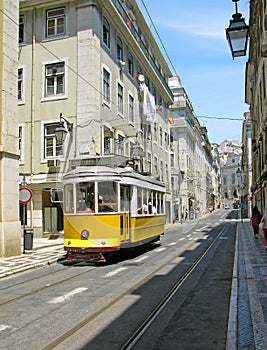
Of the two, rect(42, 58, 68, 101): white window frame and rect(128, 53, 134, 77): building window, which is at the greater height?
rect(128, 53, 134, 77): building window

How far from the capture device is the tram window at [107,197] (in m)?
12.9

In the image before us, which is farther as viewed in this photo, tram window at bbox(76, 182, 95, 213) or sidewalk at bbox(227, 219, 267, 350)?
tram window at bbox(76, 182, 95, 213)

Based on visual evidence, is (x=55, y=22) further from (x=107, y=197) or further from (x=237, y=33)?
(x=237, y=33)

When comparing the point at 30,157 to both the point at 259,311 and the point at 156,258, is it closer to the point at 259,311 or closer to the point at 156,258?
the point at 156,258

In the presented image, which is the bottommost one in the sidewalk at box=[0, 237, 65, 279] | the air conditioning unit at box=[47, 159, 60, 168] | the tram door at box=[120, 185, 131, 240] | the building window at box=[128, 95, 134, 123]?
the sidewalk at box=[0, 237, 65, 279]

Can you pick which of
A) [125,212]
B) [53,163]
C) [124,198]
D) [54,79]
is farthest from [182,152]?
[125,212]

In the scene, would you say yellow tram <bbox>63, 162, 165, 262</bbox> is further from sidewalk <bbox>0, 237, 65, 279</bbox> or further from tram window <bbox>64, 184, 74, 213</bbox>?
sidewalk <bbox>0, 237, 65, 279</bbox>

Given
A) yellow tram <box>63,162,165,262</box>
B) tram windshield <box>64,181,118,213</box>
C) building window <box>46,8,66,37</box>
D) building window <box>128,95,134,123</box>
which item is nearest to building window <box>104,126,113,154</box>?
building window <box>128,95,134,123</box>

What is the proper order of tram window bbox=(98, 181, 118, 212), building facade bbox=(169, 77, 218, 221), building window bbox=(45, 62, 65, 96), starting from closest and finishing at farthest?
tram window bbox=(98, 181, 118, 212) → building window bbox=(45, 62, 65, 96) → building facade bbox=(169, 77, 218, 221)

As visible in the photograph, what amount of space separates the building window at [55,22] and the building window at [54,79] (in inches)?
77.1

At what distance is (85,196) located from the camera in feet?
42.8

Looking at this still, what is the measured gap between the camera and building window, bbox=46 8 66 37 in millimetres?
23984

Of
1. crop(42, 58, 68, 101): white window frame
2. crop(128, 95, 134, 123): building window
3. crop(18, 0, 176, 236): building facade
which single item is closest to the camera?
crop(18, 0, 176, 236): building facade

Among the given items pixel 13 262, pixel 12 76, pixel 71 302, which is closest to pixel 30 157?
pixel 12 76
